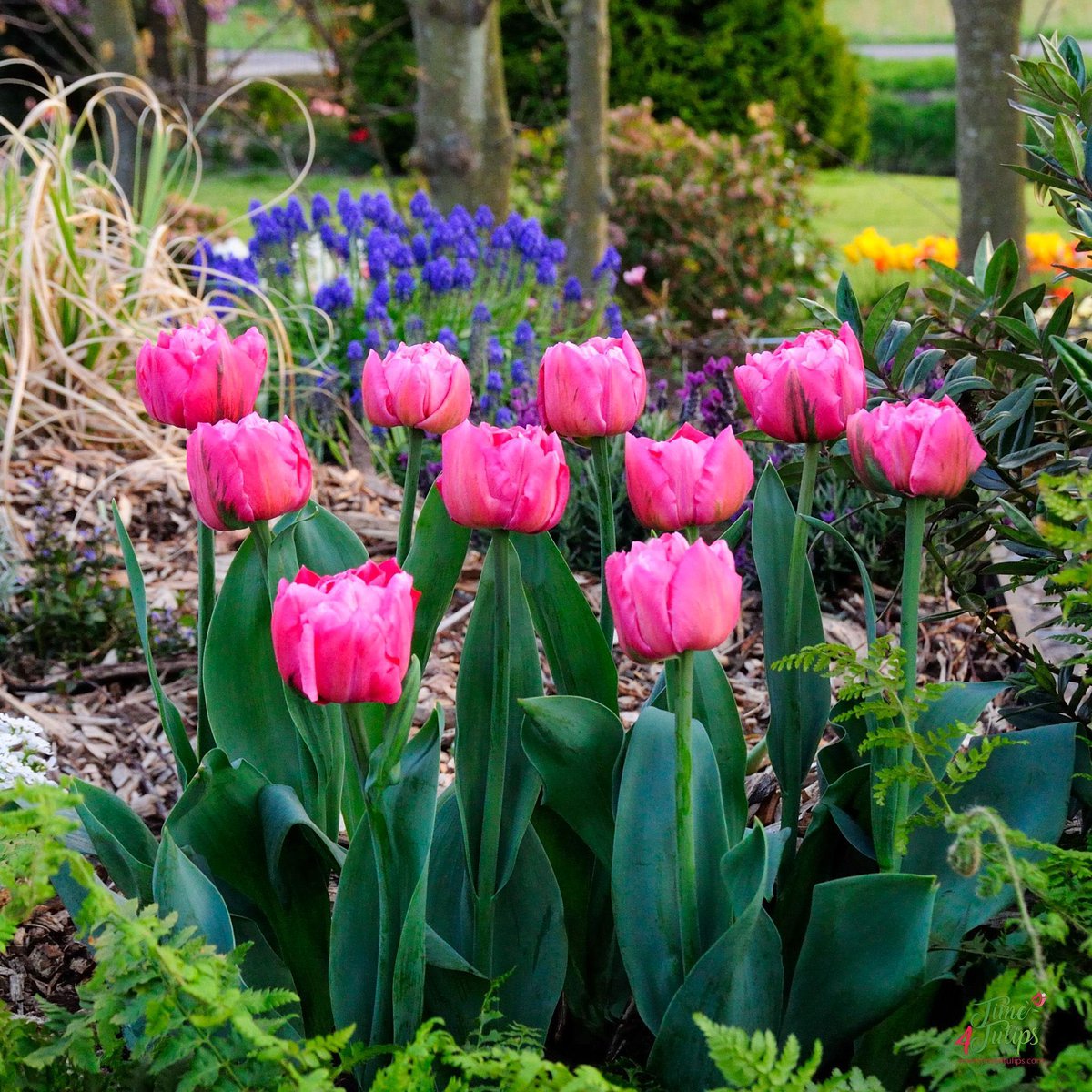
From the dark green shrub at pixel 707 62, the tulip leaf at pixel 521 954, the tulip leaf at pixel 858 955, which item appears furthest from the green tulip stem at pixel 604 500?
the dark green shrub at pixel 707 62

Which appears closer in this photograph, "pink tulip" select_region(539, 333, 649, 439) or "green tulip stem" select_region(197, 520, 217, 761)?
"pink tulip" select_region(539, 333, 649, 439)

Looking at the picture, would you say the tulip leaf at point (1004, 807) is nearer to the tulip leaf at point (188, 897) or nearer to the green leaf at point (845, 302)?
the green leaf at point (845, 302)

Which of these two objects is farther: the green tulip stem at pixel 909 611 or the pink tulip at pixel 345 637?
the green tulip stem at pixel 909 611

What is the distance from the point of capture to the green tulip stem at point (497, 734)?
45.9 inches

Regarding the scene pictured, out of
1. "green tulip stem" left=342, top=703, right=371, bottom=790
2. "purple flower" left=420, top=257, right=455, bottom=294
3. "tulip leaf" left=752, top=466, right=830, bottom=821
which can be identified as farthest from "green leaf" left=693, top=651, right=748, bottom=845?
"purple flower" left=420, top=257, right=455, bottom=294

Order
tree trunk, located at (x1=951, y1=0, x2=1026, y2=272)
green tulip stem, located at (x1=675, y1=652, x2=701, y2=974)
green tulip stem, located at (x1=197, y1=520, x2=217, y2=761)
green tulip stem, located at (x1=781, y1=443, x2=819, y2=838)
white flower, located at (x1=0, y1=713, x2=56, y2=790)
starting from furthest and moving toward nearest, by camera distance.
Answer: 1. tree trunk, located at (x1=951, y1=0, x2=1026, y2=272)
2. white flower, located at (x1=0, y1=713, x2=56, y2=790)
3. green tulip stem, located at (x1=197, y1=520, x2=217, y2=761)
4. green tulip stem, located at (x1=781, y1=443, x2=819, y2=838)
5. green tulip stem, located at (x1=675, y1=652, x2=701, y2=974)

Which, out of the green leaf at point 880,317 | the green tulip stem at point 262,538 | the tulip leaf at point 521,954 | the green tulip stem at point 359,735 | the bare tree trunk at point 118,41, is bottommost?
the tulip leaf at point 521,954

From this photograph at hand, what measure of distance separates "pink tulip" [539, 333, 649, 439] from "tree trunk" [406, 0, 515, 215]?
406 centimetres

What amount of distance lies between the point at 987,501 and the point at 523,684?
61cm

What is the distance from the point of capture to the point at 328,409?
359 cm

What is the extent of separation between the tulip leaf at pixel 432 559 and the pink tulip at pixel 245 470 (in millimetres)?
211

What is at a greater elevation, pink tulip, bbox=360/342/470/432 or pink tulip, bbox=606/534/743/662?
pink tulip, bbox=360/342/470/432

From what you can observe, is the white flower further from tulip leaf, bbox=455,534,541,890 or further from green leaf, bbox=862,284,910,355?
green leaf, bbox=862,284,910,355

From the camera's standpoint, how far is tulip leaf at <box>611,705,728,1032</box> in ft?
3.76
